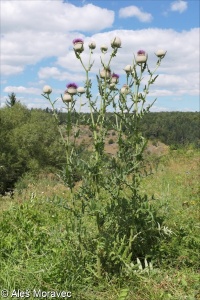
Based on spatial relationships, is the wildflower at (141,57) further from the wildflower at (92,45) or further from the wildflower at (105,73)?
the wildflower at (92,45)

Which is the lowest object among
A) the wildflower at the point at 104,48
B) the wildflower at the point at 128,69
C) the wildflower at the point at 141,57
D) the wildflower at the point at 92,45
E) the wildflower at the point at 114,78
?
the wildflower at the point at 114,78

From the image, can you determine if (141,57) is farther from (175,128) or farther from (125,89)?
(175,128)

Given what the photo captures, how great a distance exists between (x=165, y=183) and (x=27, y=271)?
548cm

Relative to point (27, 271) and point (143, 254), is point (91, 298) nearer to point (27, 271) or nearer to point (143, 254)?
point (27, 271)

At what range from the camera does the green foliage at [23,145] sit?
30.4 metres

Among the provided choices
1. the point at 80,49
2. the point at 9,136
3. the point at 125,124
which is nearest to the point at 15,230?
the point at 125,124

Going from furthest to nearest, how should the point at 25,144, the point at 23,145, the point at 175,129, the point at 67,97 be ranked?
the point at 175,129, the point at 25,144, the point at 23,145, the point at 67,97

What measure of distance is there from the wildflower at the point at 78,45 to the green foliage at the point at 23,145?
85.3 feet

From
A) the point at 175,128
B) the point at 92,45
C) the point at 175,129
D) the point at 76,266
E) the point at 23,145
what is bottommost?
the point at 23,145

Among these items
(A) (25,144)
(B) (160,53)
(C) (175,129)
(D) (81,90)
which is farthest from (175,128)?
(D) (81,90)

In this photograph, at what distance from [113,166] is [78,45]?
1.13 m

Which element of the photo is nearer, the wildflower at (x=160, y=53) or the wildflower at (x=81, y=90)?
the wildflower at (x=81, y=90)

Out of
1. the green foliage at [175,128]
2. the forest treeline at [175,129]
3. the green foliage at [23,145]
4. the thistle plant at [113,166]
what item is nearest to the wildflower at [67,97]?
the thistle plant at [113,166]

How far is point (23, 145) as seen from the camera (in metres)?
32.8
